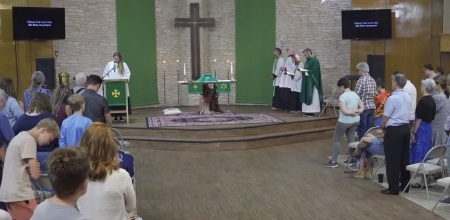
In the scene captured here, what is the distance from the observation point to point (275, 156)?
9984 mm

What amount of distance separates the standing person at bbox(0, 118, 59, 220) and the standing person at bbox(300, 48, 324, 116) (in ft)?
28.1

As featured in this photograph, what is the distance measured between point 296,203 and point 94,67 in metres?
8.99

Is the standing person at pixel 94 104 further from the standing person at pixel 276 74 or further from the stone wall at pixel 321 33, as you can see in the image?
the stone wall at pixel 321 33

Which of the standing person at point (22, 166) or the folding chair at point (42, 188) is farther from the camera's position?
the folding chair at point (42, 188)

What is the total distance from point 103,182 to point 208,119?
8.74 metres

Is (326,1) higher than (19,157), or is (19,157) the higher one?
(326,1)

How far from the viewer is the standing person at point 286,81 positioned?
13413 mm

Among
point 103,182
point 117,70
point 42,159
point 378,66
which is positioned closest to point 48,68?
point 117,70

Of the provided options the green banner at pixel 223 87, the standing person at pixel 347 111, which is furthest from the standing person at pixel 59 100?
the green banner at pixel 223 87

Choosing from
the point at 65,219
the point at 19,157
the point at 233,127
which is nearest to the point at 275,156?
the point at 233,127

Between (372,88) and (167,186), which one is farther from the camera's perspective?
(372,88)

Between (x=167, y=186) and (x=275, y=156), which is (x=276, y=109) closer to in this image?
(x=275, y=156)

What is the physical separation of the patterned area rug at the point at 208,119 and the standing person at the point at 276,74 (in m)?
1.29

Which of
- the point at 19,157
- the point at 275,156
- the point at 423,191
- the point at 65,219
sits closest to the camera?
the point at 65,219
